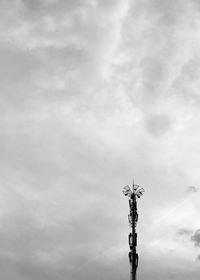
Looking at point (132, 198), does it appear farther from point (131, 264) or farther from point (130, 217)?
point (131, 264)

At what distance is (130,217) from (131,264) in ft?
16.4

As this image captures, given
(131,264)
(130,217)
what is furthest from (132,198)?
(131,264)

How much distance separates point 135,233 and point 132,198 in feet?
11.7

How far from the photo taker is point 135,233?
6175cm

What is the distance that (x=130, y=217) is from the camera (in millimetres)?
62750

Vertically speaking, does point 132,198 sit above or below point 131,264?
above

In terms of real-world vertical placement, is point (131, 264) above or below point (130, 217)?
below

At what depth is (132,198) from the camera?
62.8m

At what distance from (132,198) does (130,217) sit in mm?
1938

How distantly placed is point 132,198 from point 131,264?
675cm

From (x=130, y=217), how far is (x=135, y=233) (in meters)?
1.84

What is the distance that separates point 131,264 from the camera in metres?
60.1
